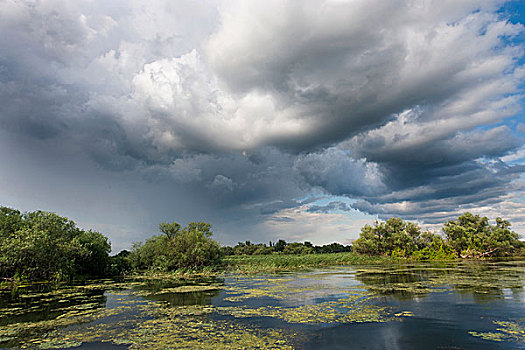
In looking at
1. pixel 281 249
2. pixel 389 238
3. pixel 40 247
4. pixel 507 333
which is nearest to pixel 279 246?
pixel 281 249

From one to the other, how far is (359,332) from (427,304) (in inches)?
260

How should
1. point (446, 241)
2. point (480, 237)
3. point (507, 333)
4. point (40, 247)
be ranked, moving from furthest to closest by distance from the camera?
point (446, 241), point (480, 237), point (40, 247), point (507, 333)

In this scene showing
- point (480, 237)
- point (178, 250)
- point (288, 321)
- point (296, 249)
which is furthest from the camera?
point (296, 249)

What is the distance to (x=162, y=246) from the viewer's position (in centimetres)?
5247

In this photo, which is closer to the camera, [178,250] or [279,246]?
[178,250]

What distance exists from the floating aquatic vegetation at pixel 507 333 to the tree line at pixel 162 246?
3924 centimetres

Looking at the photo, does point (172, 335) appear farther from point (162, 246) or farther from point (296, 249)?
point (296, 249)

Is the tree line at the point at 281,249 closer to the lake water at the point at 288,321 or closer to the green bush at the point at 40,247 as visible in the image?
the green bush at the point at 40,247

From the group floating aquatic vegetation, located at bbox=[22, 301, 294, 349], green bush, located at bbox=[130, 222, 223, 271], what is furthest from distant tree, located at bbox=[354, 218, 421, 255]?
floating aquatic vegetation, located at bbox=[22, 301, 294, 349]

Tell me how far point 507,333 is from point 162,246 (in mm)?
51414

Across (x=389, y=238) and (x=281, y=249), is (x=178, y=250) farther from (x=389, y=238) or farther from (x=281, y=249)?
(x=281, y=249)

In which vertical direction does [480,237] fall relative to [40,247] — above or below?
below

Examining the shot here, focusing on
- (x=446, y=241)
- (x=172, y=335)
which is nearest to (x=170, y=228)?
(x=172, y=335)

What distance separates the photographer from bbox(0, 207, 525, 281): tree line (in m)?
33.8
